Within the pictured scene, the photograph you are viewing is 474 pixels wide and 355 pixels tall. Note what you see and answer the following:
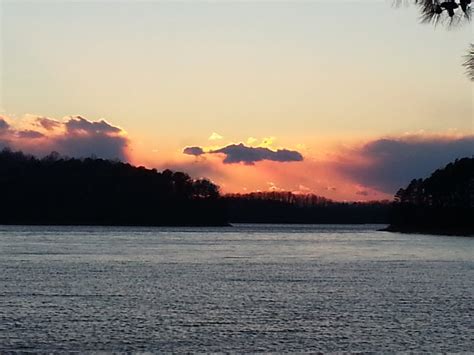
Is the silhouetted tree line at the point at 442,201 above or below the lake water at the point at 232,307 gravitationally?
above

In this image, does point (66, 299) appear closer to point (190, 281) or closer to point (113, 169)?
point (190, 281)

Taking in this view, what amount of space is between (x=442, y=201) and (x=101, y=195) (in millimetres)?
62674

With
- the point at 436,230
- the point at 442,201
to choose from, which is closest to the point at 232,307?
the point at 442,201

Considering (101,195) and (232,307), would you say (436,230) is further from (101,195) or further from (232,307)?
(232,307)

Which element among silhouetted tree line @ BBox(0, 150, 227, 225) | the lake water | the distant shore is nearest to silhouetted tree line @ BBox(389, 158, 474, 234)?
the distant shore

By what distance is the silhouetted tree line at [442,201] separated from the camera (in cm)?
12244

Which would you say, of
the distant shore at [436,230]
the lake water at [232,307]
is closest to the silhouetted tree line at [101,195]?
the distant shore at [436,230]

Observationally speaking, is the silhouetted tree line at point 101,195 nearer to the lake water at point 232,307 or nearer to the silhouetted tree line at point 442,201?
the silhouetted tree line at point 442,201

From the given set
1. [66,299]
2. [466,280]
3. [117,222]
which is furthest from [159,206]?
[66,299]

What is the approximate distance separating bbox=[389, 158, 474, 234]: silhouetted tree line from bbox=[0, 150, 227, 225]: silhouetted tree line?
41.7m

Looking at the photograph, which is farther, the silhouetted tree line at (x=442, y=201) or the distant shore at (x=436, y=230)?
the distant shore at (x=436, y=230)

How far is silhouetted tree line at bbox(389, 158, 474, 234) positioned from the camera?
12244 cm

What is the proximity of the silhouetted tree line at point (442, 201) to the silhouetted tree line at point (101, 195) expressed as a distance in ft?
137

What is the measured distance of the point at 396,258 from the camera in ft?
220
